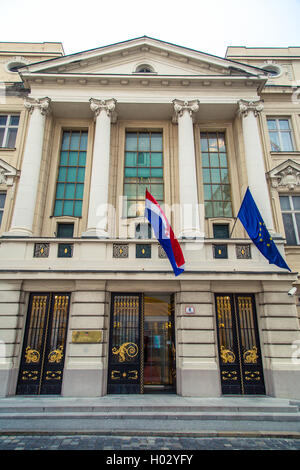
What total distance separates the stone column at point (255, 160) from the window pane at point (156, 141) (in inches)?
174

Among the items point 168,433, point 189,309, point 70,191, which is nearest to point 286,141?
point 189,309

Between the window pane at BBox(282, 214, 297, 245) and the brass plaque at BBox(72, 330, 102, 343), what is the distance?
9808mm

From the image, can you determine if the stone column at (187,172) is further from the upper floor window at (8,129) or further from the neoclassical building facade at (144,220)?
the upper floor window at (8,129)

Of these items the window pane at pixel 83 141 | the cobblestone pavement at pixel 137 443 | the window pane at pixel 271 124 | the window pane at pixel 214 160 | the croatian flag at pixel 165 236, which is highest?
the window pane at pixel 271 124

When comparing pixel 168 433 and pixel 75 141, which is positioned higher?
pixel 75 141

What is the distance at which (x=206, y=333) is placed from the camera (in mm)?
10750

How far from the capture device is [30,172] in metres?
12.8

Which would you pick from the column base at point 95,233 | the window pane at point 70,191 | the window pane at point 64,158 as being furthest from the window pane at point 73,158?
the column base at point 95,233

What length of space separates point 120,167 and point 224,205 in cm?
581

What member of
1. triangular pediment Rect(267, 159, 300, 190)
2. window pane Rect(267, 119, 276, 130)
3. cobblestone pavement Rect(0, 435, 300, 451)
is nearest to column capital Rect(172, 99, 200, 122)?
window pane Rect(267, 119, 276, 130)

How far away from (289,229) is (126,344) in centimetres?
948

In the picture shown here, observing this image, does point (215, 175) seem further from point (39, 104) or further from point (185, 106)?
point (39, 104)

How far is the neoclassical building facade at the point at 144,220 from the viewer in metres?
10.7

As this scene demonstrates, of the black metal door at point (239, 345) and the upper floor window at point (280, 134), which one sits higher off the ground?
the upper floor window at point (280, 134)
